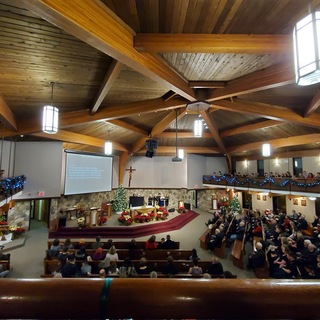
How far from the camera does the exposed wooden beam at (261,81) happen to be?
13.1ft

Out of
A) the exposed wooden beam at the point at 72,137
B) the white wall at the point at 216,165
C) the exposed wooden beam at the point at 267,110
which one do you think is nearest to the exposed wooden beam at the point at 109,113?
the exposed wooden beam at the point at 72,137

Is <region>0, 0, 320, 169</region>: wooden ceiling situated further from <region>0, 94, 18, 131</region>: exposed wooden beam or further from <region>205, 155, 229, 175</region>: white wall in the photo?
<region>205, 155, 229, 175</region>: white wall

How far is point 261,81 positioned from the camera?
4.47 m

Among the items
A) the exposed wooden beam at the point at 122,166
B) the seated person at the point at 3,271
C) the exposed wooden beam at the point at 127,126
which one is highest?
the exposed wooden beam at the point at 127,126

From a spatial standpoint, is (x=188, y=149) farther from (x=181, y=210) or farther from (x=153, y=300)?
(x=153, y=300)

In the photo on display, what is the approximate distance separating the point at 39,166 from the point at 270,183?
470 inches

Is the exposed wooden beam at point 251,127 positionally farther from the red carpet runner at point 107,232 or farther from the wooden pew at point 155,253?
the red carpet runner at point 107,232

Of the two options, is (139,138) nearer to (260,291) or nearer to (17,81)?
(17,81)

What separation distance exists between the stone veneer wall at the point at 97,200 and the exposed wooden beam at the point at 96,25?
940 centimetres

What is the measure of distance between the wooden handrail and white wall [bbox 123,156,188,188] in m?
14.2

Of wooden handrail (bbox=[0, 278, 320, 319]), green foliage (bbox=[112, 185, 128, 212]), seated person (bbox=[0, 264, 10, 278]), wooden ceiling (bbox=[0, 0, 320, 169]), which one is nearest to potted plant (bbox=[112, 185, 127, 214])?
green foliage (bbox=[112, 185, 128, 212])

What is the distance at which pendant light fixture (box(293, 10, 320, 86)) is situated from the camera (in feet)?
5.40

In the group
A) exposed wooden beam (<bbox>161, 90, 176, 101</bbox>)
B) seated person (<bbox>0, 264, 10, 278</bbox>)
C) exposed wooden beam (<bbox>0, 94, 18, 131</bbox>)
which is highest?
exposed wooden beam (<bbox>161, 90, 176, 101</bbox>)

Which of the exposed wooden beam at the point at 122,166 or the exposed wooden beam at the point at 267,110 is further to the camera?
the exposed wooden beam at the point at 122,166
